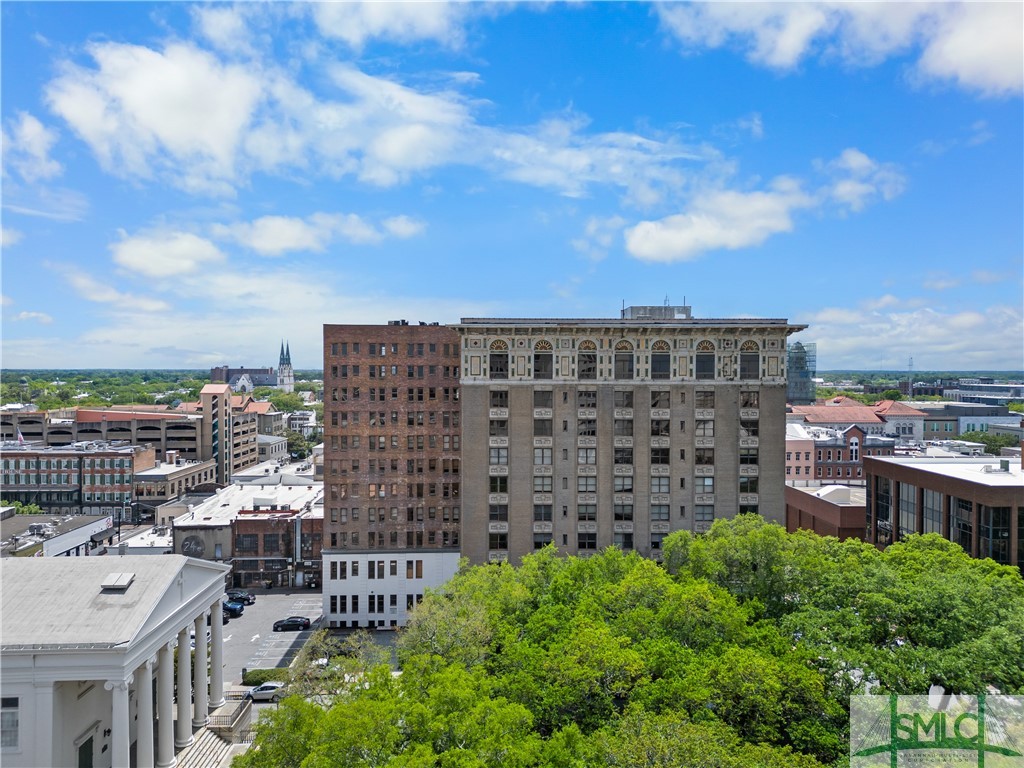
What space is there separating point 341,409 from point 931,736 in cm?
5910

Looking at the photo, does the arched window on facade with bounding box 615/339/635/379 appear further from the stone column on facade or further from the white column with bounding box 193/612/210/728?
the stone column on facade

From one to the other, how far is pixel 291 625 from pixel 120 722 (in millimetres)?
40794

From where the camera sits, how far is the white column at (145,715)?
32.5m

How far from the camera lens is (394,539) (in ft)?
237

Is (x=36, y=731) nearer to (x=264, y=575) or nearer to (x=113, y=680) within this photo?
(x=113, y=680)

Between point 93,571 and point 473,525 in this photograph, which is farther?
point 473,525

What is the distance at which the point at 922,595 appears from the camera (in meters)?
35.6

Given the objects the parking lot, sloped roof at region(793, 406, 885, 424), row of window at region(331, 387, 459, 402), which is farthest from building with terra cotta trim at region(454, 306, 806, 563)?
sloped roof at region(793, 406, 885, 424)

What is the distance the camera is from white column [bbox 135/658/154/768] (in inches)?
1281

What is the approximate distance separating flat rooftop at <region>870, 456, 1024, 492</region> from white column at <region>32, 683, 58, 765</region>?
75.8 m

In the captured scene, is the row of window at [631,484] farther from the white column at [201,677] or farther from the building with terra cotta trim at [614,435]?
the white column at [201,677]

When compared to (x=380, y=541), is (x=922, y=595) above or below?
above

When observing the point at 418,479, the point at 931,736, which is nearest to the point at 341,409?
the point at 418,479

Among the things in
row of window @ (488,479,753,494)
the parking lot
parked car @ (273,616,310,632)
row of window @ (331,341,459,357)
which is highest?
row of window @ (331,341,459,357)
